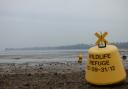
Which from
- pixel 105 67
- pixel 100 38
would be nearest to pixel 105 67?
pixel 105 67

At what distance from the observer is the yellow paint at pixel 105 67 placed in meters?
12.9

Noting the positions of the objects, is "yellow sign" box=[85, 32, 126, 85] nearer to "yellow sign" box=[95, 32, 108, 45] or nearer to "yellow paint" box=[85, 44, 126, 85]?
"yellow paint" box=[85, 44, 126, 85]

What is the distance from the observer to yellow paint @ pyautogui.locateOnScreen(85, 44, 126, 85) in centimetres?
1291

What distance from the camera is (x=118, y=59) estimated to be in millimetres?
13320

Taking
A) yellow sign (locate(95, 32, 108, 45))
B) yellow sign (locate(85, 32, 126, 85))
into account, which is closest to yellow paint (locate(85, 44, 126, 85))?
yellow sign (locate(85, 32, 126, 85))

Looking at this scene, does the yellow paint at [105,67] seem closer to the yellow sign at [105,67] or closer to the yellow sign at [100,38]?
the yellow sign at [105,67]

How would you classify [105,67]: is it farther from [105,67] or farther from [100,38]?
[100,38]

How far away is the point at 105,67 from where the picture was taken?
12930 millimetres

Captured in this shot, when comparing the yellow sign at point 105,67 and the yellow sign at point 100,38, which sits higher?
the yellow sign at point 100,38

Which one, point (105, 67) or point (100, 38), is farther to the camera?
point (100, 38)

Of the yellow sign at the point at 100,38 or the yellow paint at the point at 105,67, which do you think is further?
the yellow sign at the point at 100,38

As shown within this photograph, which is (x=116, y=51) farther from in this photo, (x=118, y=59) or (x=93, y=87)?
(x=93, y=87)

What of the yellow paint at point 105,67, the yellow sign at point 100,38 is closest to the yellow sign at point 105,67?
the yellow paint at point 105,67

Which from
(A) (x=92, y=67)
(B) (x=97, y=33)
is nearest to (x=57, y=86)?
(A) (x=92, y=67)
